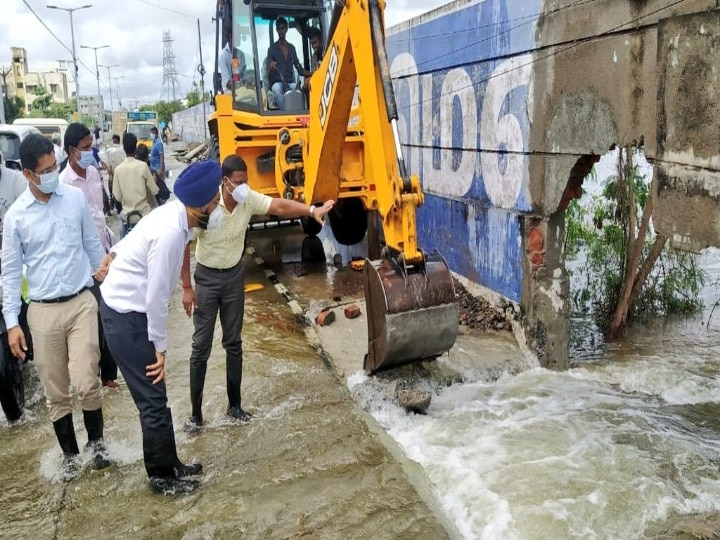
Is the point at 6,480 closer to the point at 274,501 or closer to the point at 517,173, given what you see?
the point at 274,501

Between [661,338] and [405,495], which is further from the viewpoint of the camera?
[661,338]

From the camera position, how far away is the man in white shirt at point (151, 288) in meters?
3.47

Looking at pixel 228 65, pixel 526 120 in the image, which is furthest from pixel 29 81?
pixel 526 120

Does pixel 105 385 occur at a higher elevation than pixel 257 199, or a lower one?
lower

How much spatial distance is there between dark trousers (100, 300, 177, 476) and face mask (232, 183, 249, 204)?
1217 millimetres

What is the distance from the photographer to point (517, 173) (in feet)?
20.2

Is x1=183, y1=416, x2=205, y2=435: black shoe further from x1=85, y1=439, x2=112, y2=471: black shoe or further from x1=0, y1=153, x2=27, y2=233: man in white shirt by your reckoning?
x1=0, y1=153, x2=27, y2=233: man in white shirt

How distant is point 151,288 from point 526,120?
12.9 feet

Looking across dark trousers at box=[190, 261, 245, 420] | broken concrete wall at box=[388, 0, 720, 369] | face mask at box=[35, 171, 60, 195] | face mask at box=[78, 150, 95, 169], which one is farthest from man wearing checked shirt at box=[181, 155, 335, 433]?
broken concrete wall at box=[388, 0, 720, 369]

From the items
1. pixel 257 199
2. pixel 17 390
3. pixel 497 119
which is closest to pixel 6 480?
pixel 17 390

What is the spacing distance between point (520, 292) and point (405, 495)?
301 cm

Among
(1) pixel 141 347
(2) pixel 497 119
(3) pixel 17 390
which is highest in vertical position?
(2) pixel 497 119

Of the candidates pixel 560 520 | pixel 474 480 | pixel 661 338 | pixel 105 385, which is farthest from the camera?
pixel 661 338

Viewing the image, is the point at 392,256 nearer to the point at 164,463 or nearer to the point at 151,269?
the point at 151,269
